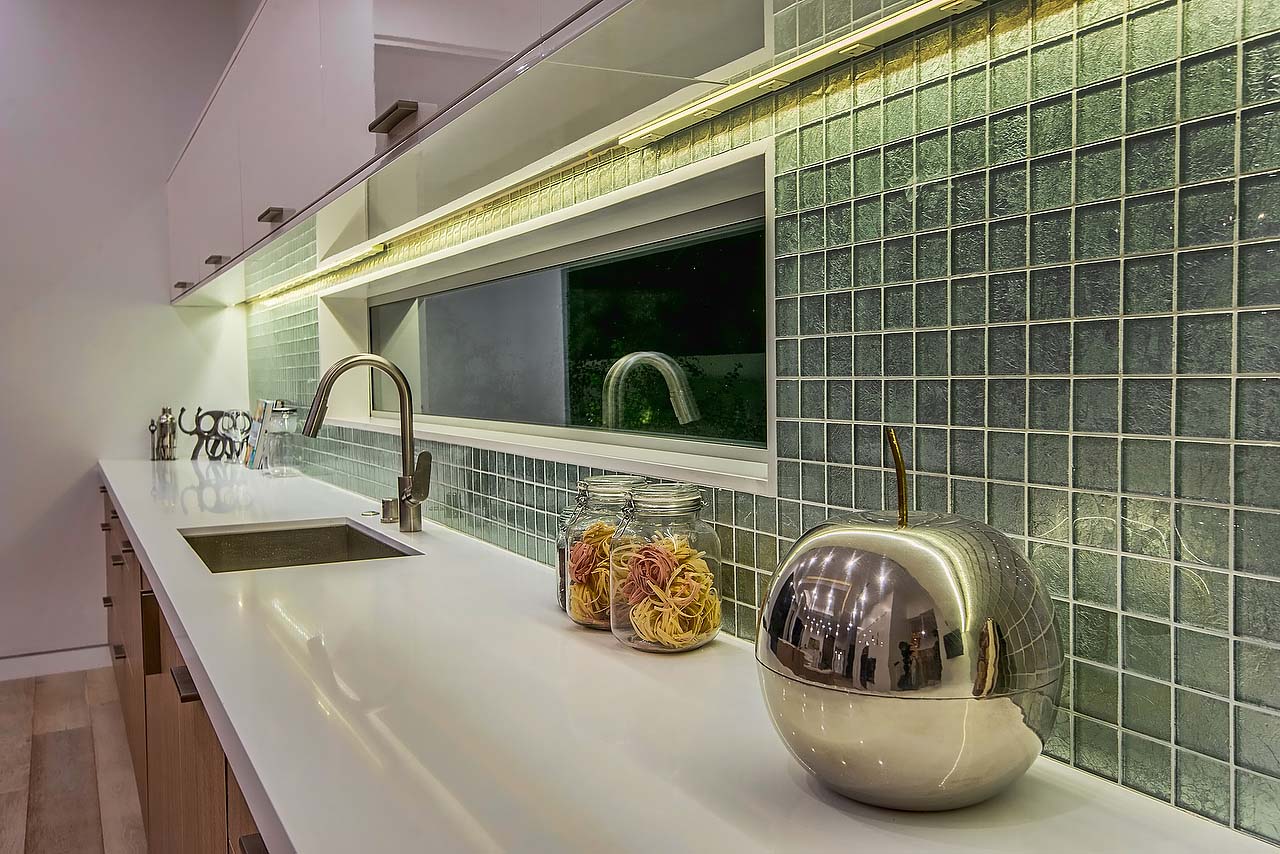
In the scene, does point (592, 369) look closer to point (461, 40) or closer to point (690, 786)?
point (461, 40)

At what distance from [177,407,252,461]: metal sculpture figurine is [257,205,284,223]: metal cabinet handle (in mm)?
1900

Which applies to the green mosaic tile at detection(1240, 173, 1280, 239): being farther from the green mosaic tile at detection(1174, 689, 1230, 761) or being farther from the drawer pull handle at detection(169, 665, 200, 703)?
the drawer pull handle at detection(169, 665, 200, 703)

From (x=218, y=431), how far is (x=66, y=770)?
150cm

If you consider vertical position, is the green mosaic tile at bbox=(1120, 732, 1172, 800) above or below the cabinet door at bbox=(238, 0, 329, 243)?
below

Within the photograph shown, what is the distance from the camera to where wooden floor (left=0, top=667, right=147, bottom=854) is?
2646mm

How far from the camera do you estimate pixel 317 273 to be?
123 inches

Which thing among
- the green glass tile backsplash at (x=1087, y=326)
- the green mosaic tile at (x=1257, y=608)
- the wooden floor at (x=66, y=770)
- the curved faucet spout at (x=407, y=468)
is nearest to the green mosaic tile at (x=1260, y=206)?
the green glass tile backsplash at (x=1087, y=326)

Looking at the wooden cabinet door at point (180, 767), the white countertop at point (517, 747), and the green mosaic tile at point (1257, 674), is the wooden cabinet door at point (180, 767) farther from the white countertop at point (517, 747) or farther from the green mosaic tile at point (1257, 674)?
the green mosaic tile at point (1257, 674)

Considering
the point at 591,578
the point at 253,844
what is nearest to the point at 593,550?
the point at 591,578

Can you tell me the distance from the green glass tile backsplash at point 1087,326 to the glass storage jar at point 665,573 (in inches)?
5.1

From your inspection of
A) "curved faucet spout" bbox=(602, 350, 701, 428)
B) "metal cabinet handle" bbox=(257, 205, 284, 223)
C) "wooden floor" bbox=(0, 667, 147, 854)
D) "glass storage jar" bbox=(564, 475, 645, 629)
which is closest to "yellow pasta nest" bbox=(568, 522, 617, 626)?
"glass storage jar" bbox=(564, 475, 645, 629)

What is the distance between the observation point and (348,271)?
2992 mm

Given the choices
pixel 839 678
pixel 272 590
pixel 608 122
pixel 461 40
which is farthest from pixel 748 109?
pixel 272 590

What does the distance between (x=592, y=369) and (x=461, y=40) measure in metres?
0.99
